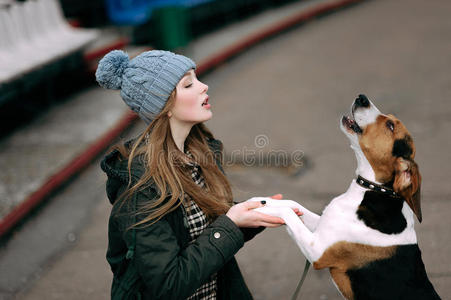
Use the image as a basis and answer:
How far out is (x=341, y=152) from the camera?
5980mm

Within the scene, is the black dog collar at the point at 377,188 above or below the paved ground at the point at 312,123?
above

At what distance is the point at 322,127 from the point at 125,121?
8.94 feet

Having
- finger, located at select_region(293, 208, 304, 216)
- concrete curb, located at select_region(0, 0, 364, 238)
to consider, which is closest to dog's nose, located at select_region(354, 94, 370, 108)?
finger, located at select_region(293, 208, 304, 216)

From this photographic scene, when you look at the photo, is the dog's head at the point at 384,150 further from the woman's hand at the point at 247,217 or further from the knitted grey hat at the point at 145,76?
the knitted grey hat at the point at 145,76

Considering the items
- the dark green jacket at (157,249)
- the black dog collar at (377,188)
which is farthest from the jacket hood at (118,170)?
the black dog collar at (377,188)

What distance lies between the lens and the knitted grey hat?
226 cm

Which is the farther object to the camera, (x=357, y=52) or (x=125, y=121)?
(x=357, y=52)

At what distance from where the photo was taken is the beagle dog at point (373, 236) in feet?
7.98

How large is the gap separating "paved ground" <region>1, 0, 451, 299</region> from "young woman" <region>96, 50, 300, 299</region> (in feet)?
2.47

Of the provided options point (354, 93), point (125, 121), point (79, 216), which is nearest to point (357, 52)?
point (354, 93)

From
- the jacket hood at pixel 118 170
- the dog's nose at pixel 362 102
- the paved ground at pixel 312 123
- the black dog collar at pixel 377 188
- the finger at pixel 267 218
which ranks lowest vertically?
the paved ground at pixel 312 123

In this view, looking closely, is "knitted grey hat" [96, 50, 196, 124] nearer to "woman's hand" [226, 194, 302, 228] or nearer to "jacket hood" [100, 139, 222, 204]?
"jacket hood" [100, 139, 222, 204]

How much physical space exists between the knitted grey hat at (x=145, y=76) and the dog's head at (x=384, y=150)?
1055 mm

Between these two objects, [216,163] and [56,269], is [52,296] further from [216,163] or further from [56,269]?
[216,163]
